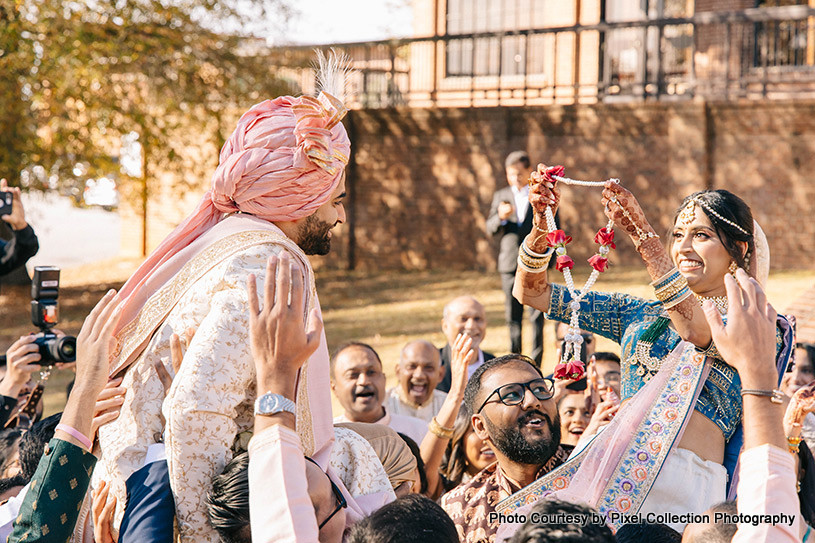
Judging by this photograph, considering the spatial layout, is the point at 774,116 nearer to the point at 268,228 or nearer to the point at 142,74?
the point at 142,74

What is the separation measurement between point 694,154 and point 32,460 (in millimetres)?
11871

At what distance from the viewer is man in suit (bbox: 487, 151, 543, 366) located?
27.9 ft

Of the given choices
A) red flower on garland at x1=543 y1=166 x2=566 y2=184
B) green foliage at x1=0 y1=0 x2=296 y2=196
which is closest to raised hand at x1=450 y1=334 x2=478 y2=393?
red flower on garland at x1=543 y1=166 x2=566 y2=184

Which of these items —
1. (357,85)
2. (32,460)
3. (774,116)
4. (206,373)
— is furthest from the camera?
(357,85)

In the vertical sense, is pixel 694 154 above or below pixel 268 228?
above

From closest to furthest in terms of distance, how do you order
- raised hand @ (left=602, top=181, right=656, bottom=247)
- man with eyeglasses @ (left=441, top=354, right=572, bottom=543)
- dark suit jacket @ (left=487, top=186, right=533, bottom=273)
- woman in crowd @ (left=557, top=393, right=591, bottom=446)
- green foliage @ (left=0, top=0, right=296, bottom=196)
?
raised hand @ (left=602, top=181, right=656, bottom=247), man with eyeglasses @ (left=441, top=354, right=572, bottom=543), woman in crowd @ (left=557, top=393, right=591, bottom=446), dark suit jacket @ (left=487, top=186, right=533, bottom=273), green foliage @ (left=0, top=0, right=296, bottom=196)

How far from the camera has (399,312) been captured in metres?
13.1

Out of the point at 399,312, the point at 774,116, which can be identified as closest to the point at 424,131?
the point at 399,312

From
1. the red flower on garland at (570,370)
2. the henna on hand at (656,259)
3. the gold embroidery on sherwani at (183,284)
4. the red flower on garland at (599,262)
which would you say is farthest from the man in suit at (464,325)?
the gold embroidery on sherwani at (183,284)

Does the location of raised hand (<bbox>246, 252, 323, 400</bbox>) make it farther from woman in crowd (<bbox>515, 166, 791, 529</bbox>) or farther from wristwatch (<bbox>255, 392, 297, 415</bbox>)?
woman in crowd (<bbox>515, 166, 791, 529</bbox>)

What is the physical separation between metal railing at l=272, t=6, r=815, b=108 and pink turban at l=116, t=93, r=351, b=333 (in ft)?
30.3

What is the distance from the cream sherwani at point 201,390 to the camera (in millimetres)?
2346

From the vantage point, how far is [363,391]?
4828 mm

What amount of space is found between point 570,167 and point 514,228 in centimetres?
607
